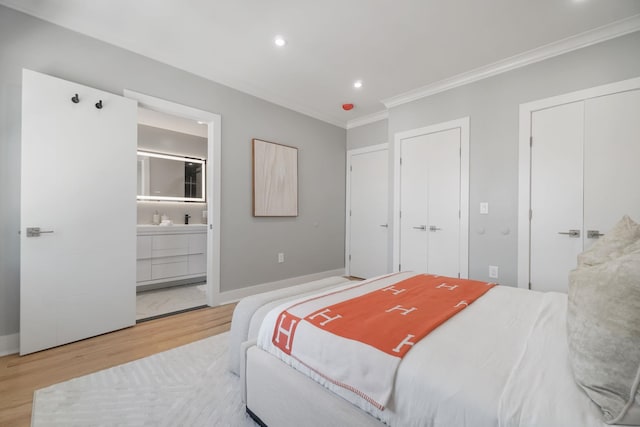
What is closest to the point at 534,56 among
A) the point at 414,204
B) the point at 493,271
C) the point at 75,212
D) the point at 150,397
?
the point at 414,204

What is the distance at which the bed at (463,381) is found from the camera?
2.46 feet

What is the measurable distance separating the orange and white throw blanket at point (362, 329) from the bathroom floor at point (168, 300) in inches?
90.3

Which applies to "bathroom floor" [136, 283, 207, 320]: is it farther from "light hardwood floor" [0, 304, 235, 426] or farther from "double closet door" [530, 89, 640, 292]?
"double closet door" [530, 89, 640, 292]

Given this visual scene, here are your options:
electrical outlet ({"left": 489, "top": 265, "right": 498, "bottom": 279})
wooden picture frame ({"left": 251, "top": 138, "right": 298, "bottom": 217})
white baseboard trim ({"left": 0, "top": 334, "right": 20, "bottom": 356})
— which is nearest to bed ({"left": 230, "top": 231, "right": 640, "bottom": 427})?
electrical outlet ({"left": 489, "top": 265, "right": 498, "bottom": 279})

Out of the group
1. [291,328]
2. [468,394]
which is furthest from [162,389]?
[468,394]

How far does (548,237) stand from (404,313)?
2204mm

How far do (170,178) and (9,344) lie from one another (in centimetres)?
290

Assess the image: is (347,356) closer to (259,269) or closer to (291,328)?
(291,328)

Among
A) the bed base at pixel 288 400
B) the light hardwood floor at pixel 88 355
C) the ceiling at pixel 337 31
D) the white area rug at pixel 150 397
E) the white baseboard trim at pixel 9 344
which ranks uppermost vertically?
the ceiling at pixel 337 31

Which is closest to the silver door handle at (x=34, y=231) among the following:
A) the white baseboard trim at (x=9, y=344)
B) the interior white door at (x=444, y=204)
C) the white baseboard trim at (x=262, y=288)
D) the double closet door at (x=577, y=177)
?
the white baseboard trim at (x=9, y=344)

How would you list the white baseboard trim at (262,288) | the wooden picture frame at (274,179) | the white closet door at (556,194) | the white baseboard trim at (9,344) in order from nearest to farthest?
the white baseboard trim at (9,344) < the white closet door at (556,194) < the white baseboard trim at (262,288) < the wooden picture frame at (274,179)

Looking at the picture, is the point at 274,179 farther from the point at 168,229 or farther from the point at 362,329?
the point at 362,329

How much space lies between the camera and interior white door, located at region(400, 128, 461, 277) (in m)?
3.27

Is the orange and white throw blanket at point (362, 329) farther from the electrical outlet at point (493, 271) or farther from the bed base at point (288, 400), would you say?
the electrical outlet at point (493, 271)
